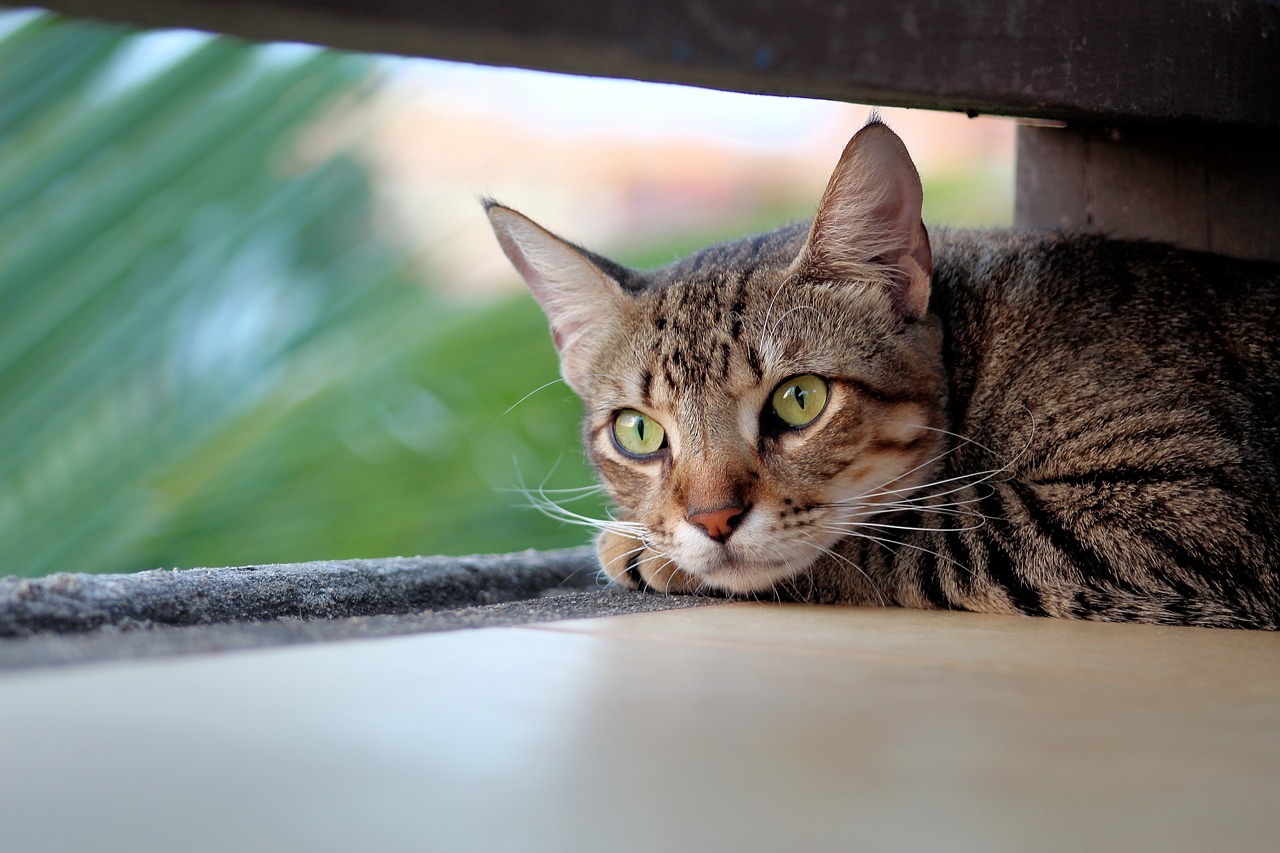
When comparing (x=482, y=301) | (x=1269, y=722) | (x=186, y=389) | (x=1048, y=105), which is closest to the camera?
(x=1269, y=722)

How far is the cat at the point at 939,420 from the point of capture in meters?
1.90

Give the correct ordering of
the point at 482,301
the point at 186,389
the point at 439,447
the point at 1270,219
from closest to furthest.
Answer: the point at 1270,219, the point at 186,389, the point at 439,447, the point at 482,301

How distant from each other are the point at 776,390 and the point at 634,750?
1190mm

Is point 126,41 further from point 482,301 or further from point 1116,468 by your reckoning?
point 1116,468

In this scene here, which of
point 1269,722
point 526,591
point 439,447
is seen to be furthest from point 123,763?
point 439,447

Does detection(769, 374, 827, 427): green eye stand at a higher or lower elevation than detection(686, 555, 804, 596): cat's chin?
higher

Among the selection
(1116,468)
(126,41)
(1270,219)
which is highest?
(126,41)

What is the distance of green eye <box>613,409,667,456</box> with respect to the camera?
2.21 metres

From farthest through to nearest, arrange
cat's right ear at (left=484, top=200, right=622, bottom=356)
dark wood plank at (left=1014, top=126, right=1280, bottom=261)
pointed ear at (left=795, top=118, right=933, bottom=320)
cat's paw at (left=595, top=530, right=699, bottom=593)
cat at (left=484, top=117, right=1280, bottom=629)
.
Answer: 1. dark wood plank at (left=1014, top=126, right=1280, bottom=261)
2. cat's right ear at (left=484, top=200, right=622, bottom=356)
3. cat's paw at (left=595, top=530, right=699, bottom=593)
4. pointed ear at (left=795, top=118, right=933, bottom=320)
5. cat at (left=484, top=117, right=1280, bottom=629)

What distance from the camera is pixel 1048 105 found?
6.44ft

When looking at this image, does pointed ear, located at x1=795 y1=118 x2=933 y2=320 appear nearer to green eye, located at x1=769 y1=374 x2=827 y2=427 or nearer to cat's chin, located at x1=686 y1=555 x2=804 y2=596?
green eye, located at x1=769 y1=374 x2=827 y2=427

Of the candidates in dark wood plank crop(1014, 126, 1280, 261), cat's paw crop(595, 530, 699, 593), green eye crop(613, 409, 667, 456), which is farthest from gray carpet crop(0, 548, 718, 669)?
dark wood plank crop(1014, 126, 1280, 261)

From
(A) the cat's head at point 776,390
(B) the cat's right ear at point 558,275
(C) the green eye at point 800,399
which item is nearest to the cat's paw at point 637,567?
(A) the cat's head at point 776,390

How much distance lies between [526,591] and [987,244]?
1.18 meters
